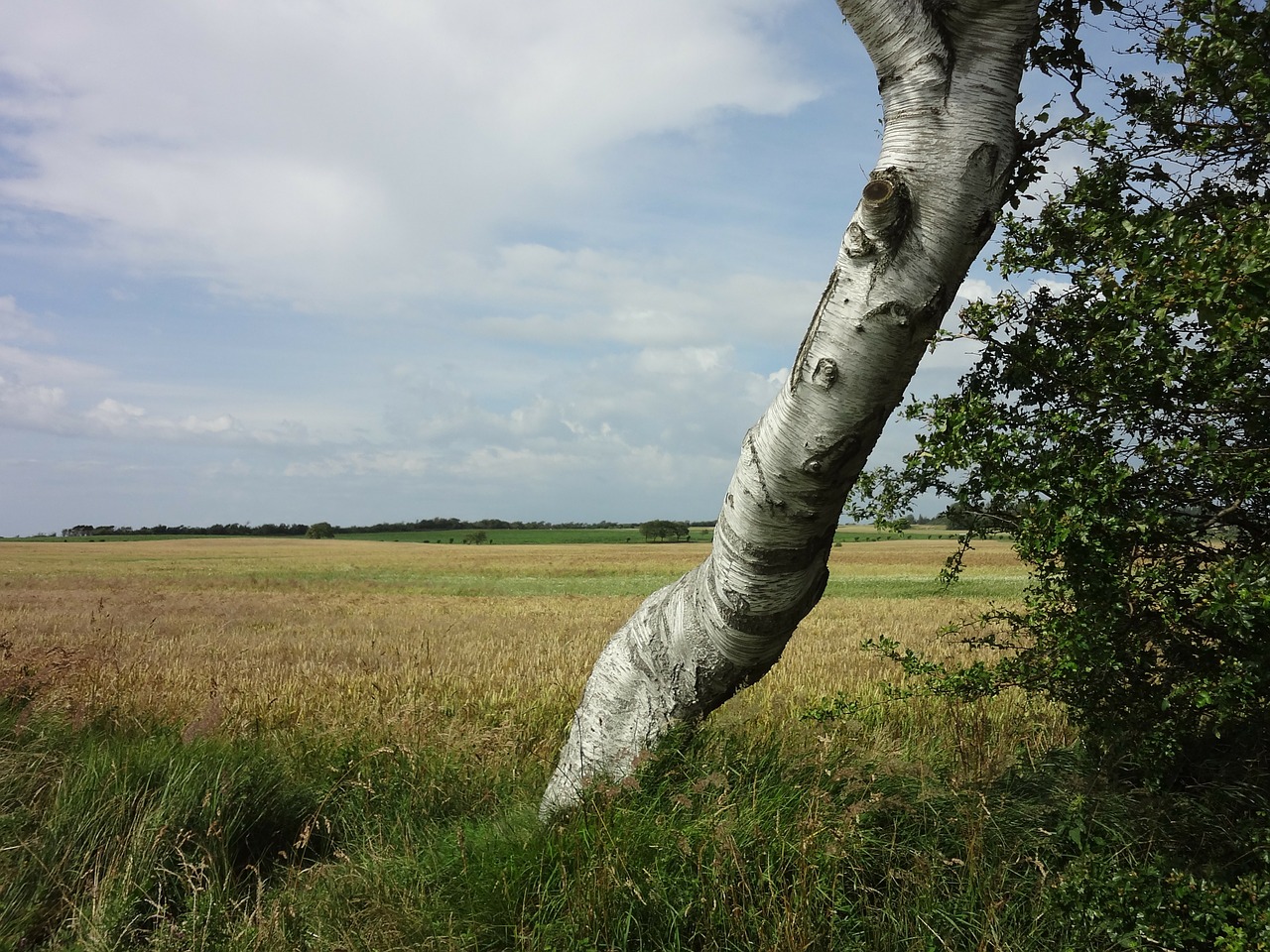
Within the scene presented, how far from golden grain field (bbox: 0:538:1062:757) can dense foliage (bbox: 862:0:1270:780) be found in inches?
66.0

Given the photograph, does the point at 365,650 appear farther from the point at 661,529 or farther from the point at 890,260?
the point at 661,529

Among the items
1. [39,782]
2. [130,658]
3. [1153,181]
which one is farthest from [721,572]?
[130,658]

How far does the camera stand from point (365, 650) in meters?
11.9

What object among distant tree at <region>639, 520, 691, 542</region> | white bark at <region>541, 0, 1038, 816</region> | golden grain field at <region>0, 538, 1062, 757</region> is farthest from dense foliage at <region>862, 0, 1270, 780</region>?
distant tree at <region>639, 520, 691, 542</region>

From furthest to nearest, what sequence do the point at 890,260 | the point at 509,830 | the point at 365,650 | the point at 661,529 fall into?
the point at 661,529, the point at 365,650, the point at 509,830, the point at 890,260

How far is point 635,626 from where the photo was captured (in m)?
3.84

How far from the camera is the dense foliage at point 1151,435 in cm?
290

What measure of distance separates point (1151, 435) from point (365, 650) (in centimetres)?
1086

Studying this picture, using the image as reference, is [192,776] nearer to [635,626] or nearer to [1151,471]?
[635,626]

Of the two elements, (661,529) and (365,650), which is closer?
(365,650)

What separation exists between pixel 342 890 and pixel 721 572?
2061 mm

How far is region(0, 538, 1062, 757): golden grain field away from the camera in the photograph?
20.8 feet

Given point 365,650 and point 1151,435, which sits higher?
point 1151,435

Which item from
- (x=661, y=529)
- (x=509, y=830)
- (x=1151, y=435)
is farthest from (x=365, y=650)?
(x=661, y=529)
